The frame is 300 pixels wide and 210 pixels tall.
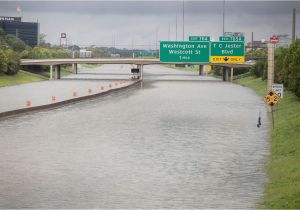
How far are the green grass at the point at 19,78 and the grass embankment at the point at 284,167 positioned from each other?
7026 centimetres

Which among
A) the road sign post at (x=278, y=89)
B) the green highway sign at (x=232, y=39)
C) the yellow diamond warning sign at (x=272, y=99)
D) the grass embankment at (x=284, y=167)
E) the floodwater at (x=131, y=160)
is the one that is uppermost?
the green highway sign at (x=232, y=39)

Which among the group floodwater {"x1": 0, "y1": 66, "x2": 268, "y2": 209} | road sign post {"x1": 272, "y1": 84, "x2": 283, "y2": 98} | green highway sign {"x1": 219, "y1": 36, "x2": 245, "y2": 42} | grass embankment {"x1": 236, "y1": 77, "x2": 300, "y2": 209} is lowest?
floodwater {"x1": 0, "y1": 66, "x2": 268, "y2": 209}

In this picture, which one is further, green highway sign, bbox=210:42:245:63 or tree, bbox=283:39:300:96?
green highway sign, bbox=210:42:245:63

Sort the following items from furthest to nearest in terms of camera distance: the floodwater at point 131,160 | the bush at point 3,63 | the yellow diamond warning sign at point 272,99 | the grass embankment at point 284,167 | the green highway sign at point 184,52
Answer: the bush at point 3,63
the green highway sign at point 184,52
the yellow diamond warning sign at point 272,99
the floodwater at point 131,160
the grass embankment at point 284,167

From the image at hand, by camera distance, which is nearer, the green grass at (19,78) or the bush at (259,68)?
the green grass at (19,78)

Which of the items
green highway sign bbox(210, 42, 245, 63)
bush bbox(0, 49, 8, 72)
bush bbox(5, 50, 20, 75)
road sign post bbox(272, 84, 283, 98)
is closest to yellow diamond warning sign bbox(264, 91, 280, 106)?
road sign post bbox(272, 84, 283, 98)

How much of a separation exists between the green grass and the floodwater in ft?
187

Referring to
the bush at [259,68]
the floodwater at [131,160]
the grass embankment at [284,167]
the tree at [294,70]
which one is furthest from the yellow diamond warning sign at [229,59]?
the grass embankment at [284,167]

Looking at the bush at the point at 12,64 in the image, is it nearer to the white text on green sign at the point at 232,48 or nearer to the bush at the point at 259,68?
the bush at the point at 259,68

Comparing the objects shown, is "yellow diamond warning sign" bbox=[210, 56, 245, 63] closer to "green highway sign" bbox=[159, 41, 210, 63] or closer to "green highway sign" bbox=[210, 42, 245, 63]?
"green highway sign" bbox=[210, 42, 245, 63]

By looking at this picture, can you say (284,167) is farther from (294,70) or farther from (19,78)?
(19,78)

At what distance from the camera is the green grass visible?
373 ft

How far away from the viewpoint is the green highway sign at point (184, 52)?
3408 inches

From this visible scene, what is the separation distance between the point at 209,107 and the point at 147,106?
634cm
